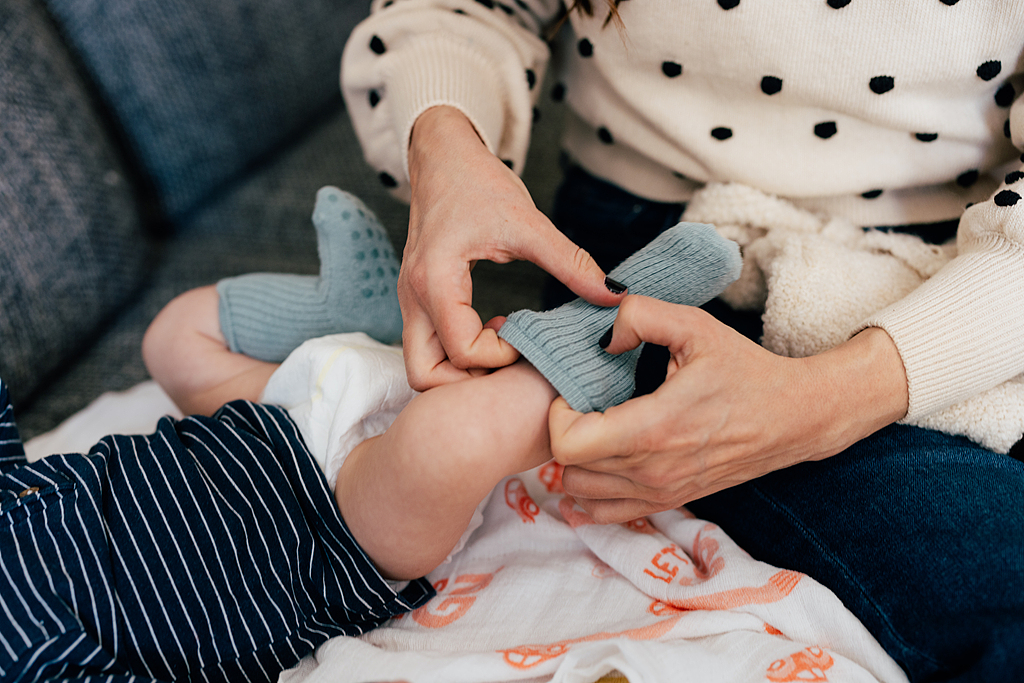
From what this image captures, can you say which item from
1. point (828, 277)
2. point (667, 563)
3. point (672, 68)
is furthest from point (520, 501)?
point (672, 68)

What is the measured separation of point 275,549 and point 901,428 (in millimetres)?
611

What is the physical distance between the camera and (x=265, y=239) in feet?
3.71

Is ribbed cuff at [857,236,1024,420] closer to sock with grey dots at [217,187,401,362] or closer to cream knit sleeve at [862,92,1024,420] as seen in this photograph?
cream knit sleeve at [862,92,1024,420]

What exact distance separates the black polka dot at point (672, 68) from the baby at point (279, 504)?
0.22m

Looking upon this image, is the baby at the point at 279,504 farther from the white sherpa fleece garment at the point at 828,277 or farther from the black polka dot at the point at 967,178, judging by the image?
the black polka dot at the point at 967,178

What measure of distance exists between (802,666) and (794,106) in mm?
566

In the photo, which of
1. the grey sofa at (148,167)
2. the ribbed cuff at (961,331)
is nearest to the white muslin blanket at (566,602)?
the ribbed cuff at (961,331)

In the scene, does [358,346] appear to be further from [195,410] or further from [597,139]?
[597,139]

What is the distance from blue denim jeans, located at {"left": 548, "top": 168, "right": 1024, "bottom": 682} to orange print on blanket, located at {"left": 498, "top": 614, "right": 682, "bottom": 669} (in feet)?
0.46

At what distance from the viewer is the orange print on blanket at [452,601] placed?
25.0 inches

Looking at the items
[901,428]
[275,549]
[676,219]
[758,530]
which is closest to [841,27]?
[676,219]

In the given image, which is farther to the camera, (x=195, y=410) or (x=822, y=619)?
(x=195, y=410)

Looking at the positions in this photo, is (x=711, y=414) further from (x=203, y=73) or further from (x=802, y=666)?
(x=203, y=73)

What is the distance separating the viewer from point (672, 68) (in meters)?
0.72
